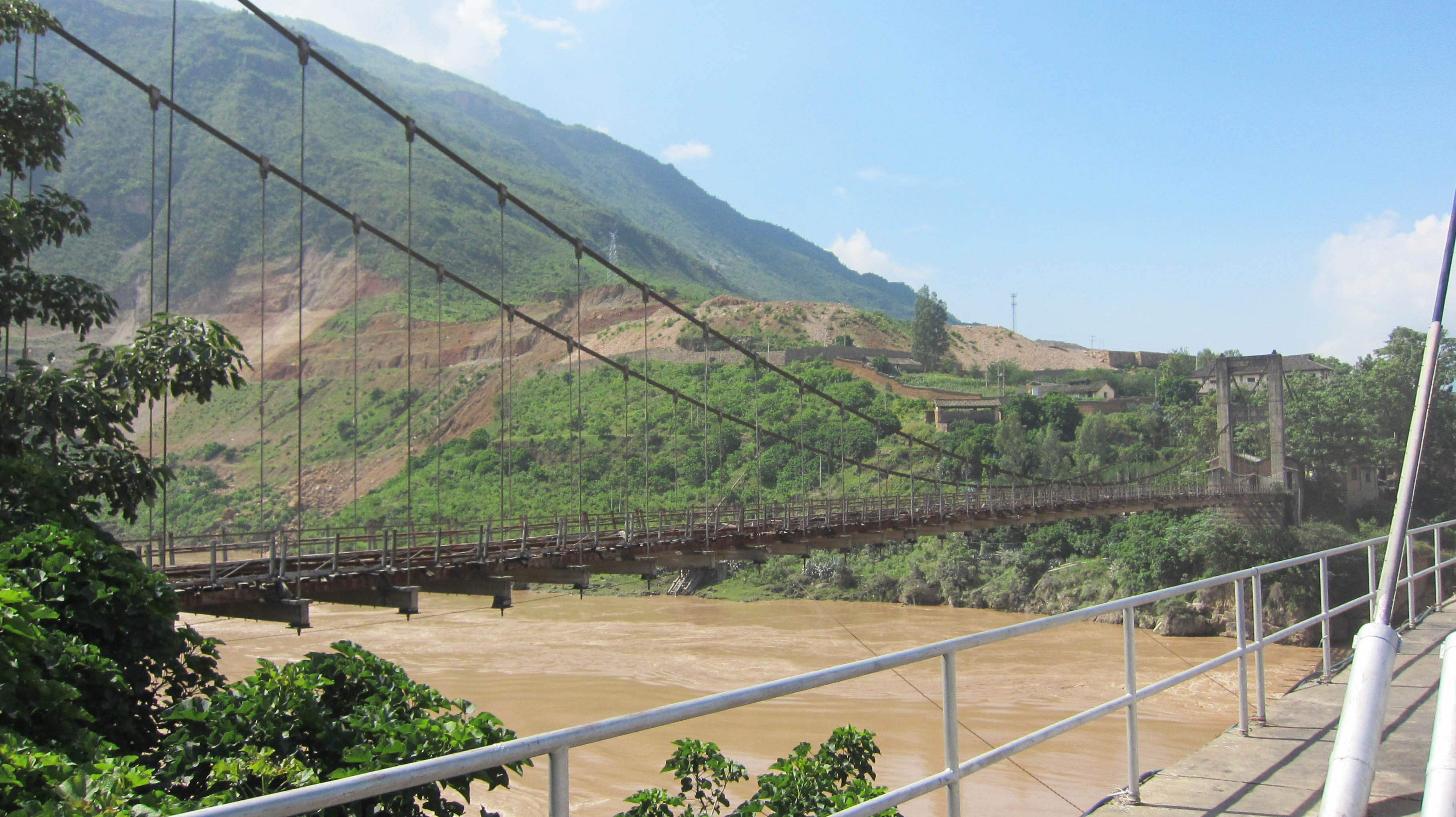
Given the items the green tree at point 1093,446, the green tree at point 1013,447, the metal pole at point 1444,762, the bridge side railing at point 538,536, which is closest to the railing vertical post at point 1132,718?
the metal pole at point 1444,762

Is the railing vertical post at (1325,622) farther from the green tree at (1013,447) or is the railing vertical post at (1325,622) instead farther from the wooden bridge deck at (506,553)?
the green tree at (1013,447)

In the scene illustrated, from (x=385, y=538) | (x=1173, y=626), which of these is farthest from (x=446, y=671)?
(x=1173, y=626)

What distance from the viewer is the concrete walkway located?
9.58 ft

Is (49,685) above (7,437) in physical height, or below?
below

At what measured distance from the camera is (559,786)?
1.54 metres

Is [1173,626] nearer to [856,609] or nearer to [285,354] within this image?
[856,609]

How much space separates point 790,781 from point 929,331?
2824 inches

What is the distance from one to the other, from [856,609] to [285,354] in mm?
54883

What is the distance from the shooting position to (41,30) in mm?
6023

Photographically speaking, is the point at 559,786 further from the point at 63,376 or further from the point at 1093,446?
the point at 1093,446

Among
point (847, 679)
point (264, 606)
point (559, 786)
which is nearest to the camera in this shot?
point (559, 786)

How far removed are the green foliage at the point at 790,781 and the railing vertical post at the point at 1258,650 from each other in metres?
1.47

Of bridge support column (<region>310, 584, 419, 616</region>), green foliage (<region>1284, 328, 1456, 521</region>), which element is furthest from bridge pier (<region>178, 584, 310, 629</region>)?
green foliage (<region>1284, 328, 1456, 521</region>)

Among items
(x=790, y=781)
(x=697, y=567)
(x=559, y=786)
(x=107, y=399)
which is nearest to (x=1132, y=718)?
(x=790, y=781)
